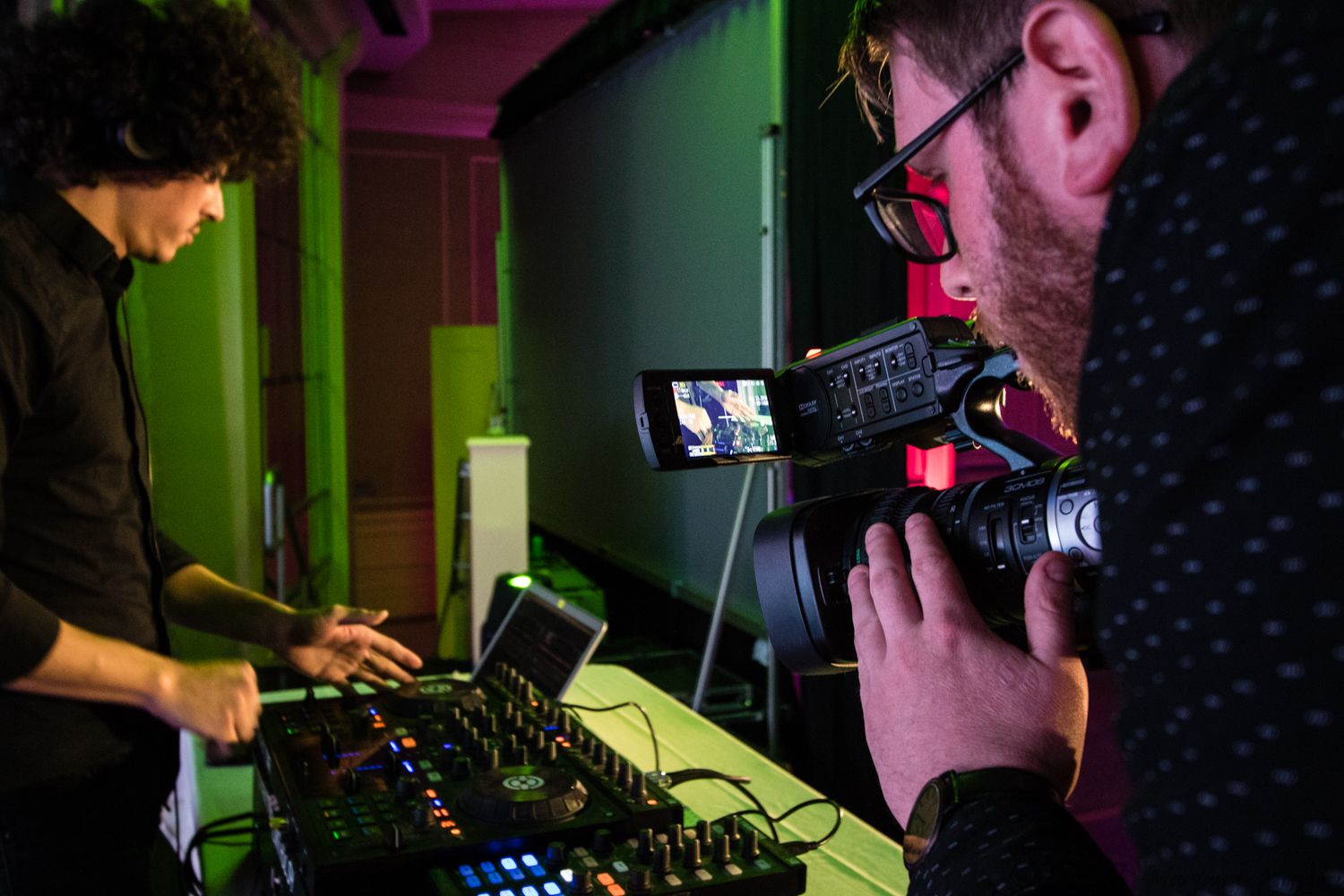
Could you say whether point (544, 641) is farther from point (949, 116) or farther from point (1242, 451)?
point (1242, 451)

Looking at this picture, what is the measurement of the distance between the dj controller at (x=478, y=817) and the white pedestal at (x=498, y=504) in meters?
2.27

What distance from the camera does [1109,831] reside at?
7.46 feet

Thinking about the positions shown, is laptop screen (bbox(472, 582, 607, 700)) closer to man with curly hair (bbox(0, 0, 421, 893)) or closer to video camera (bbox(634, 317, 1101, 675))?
man with curly hair (bbox(0, 0, 421, 893))

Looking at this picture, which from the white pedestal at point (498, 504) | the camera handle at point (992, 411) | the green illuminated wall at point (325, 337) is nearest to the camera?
the camera handle at point (992, 411)

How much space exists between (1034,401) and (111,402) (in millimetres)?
1521

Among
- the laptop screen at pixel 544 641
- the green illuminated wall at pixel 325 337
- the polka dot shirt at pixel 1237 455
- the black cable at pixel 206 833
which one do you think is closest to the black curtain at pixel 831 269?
the laptop screen at pixel 544 641

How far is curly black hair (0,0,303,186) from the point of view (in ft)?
3.92

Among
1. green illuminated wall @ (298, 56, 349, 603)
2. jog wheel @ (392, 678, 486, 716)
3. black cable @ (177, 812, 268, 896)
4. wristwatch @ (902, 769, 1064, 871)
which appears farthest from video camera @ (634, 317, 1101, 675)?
green illuminated wall @ (298, 56, 349, 603)

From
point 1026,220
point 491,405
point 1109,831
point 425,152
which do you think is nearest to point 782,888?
point 1026,220

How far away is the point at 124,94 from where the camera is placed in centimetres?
122

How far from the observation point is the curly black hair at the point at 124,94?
3.92 ft

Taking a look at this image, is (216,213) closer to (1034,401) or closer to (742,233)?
(1034,401)

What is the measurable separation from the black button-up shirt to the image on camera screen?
67 centimetres

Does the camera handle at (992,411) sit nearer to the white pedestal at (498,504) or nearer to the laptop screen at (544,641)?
the laptop screen at (544,641)
